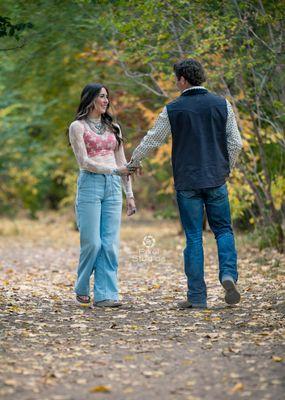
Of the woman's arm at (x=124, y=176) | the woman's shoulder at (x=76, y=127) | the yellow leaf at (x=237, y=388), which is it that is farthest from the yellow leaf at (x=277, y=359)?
the woman's shoulder at (x=76, y=127)

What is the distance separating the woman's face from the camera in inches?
322

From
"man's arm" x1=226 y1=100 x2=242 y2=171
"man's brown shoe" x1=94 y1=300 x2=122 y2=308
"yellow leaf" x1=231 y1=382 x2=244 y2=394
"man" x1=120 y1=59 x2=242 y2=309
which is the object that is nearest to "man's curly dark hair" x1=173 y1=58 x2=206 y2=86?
"man" x1=120 y1=59 x2=242 y2=309

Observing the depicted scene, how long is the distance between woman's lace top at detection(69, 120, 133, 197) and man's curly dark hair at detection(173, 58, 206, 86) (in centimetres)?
96

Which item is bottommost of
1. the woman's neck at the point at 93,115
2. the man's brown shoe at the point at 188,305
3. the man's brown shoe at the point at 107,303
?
the man's brown shoe at the point at 107,303

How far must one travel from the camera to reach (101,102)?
8.19m

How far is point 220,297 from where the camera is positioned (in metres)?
8.95

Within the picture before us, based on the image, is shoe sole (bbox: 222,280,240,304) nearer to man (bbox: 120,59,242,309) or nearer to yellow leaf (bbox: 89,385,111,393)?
man (bbox: 120,59,242,309)

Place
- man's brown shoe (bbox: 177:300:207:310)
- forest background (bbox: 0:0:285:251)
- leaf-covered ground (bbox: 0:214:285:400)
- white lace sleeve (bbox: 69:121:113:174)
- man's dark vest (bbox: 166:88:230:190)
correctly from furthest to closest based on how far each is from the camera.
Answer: forest background (bbox: 0:0:285:251)
white lace sleeve (bbox: 69:121:113:174)
man's brown shoe (bbox: 177:300:207:310)
man's dark vest (bbox: 166:88:230:190)
leaf-covered ground (bbox: 0:214:285:400)

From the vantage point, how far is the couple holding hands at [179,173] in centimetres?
762

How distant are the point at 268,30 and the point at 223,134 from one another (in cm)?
402

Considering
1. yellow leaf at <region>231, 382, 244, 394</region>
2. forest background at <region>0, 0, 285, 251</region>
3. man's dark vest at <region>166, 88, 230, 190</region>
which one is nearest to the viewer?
yellow leaf at <region>231, 382, 244, 394</region>

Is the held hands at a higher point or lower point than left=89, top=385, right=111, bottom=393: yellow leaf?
higher

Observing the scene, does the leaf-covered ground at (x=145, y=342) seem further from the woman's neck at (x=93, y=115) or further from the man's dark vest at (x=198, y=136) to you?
the woman's neck at (x=93, y=115)

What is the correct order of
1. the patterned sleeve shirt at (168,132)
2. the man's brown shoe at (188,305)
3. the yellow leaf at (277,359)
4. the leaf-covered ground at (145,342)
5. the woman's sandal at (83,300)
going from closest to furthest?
the leaf-covered ground at (145,342) → the yellow leaf at (277,359) → the patterned sleeve shirt at (168,132) → the man's brown shoe at (188,305) → the woman's sandal at (83,300)
